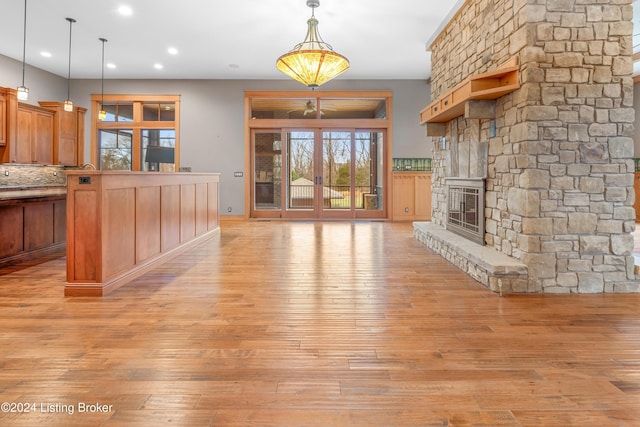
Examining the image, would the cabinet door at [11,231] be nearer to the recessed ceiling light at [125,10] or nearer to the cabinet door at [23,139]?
the recessed ceiling light at [125,10]

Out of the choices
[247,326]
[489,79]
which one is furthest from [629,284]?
[247,326]

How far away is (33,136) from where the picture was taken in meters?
7.76

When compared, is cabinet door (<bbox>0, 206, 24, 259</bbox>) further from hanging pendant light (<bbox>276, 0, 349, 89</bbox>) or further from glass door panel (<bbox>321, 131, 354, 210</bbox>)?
glass door panel (<bbox>321, 131, 354, 210</bbox>)

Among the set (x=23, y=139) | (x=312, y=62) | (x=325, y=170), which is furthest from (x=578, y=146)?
(x=23, y=139)

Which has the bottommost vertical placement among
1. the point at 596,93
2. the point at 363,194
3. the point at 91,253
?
the point at 91,253

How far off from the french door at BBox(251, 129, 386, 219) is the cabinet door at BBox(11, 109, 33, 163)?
459 centimetres

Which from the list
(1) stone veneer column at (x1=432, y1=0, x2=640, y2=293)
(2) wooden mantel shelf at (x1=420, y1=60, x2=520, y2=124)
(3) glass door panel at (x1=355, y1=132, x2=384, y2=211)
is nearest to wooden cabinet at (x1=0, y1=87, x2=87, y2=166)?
(3) glass door panel at (x1=355, y1=132, x2=384, y2=211)

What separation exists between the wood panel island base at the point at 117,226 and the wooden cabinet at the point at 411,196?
18.1 feet

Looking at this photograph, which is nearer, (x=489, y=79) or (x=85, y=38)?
(x=489, y=79)

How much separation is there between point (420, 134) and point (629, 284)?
638 cm

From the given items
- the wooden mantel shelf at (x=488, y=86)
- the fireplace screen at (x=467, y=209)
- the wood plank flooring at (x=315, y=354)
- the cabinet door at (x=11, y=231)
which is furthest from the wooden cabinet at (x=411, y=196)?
the cabinet door at (x=11, y=231)

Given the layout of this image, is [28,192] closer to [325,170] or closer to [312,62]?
[312,62]

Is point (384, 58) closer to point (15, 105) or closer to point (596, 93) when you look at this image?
point (596, 93)

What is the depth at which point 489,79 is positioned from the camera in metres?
3.67
